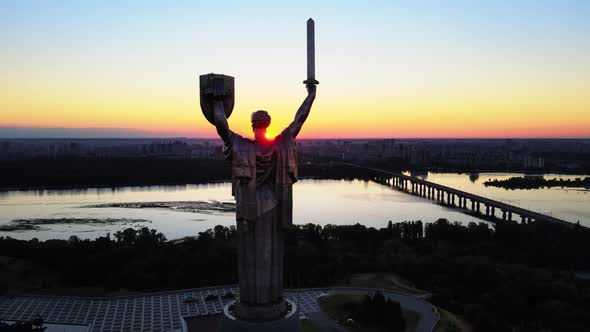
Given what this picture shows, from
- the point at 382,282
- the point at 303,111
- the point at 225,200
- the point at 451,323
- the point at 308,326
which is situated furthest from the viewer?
the point at 225,200

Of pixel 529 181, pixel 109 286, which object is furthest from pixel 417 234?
pixel 529 181

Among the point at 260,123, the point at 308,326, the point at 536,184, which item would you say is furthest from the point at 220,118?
the point at 536,184

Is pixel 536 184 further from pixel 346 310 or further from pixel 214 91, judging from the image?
pixel 214 91

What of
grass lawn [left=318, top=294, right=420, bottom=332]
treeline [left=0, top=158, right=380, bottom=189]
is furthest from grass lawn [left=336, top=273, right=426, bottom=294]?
treeline [left=0, top=158, right=380, bottom=189]

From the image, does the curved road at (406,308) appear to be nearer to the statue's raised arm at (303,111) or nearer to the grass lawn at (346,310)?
the grass lawn at (346,310)

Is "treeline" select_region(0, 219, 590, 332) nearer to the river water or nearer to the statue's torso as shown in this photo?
the river water

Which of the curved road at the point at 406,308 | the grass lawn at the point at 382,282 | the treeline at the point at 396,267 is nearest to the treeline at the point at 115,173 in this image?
the treeline at the point at 396,267
